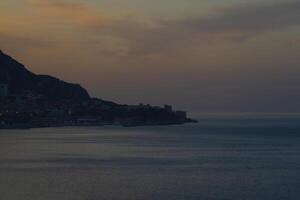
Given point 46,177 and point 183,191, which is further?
point 46,177

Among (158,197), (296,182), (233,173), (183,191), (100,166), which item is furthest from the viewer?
(100,166)

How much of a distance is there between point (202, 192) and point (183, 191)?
40.6 inches

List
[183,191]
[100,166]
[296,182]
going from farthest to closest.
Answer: [100,166] → [296,182] → [183,191]

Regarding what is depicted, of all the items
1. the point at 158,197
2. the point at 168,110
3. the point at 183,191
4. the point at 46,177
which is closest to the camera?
the point at 158,197

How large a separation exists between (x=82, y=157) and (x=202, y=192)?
2655 cm

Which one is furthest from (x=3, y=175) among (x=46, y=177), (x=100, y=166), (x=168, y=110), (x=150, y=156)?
(x=168, y=110)

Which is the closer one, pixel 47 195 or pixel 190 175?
pixel 47 195

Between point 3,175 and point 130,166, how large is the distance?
10.9 meters

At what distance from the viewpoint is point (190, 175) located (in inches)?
1699

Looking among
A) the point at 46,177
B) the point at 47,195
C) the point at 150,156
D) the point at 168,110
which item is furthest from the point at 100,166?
the point at 168,110

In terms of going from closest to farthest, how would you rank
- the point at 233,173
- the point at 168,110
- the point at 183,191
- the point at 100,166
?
1. the point at 183,191
2. the point at 233,173
3. the point at 100,166
4. the point at 168,110

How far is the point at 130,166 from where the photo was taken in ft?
164

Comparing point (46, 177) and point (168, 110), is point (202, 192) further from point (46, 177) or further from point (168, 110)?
point (168, 110)

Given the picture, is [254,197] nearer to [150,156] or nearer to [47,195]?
[47,195]
